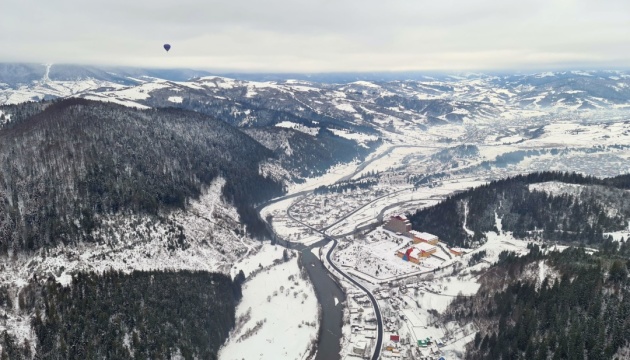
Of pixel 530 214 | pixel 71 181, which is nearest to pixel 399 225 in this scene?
pixel 530 214

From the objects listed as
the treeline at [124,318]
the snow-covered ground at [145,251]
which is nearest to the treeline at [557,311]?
the treeline at [124,318]

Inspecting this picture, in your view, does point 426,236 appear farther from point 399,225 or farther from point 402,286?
point 402,286

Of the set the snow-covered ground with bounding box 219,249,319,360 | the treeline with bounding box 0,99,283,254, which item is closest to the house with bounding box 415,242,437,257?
the snow-covered ground with bounding box 219,249,319,360

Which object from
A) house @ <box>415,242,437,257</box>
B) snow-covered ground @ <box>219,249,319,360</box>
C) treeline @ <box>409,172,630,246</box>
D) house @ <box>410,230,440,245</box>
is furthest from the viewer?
house @ <box>410,230,440,245</box>

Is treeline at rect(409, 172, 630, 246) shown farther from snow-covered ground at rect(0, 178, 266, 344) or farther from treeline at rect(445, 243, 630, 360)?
snow-covered ground at rect(0, 178, 266, 344)

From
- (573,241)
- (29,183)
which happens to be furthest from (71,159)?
(573,241)
